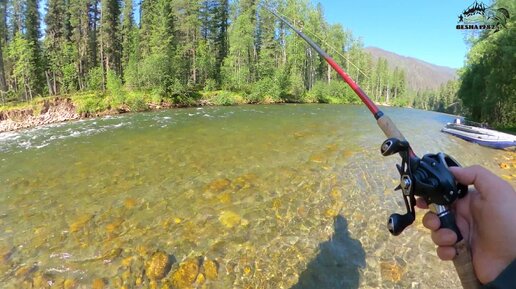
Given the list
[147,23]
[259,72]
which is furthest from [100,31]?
[259,72]

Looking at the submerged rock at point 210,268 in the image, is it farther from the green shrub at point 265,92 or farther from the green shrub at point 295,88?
the green shrub at point 295,88

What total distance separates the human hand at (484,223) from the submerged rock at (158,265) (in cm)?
466

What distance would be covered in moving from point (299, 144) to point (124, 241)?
9366mm

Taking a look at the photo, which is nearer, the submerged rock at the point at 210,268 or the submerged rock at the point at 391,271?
the submerged rock at the point at 391,271

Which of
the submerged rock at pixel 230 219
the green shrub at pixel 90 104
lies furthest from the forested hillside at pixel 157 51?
the submerged rock at pixel 230 219

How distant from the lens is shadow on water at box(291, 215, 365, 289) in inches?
199

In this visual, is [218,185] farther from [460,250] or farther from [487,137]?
[487,137]

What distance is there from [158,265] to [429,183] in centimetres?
496

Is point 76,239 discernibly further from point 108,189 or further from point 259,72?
point 259,72

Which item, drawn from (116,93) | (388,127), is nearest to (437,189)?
(388,127)

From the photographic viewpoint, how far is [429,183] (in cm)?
191

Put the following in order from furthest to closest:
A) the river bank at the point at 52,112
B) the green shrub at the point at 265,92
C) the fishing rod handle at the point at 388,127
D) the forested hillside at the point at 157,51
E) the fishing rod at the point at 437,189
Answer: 1. the green shrub at the point at 265,92
2. the forested hillside at the point at 157,51
3. the river bank at the point at 52,112
4. the fishing rod handle at the point at 388,127
5. the fishing rod at the point at 437,189

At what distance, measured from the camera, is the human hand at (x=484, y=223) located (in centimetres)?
176

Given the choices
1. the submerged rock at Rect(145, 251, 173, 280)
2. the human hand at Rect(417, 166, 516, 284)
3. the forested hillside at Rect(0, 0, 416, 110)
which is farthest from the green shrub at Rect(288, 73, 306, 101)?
the human hand at Rect(417, 166, 516, 284)
